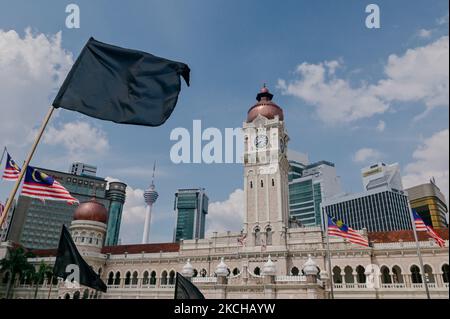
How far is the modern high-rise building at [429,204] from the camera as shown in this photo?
13575cm

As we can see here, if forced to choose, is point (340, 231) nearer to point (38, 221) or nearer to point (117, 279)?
point (117, 279)

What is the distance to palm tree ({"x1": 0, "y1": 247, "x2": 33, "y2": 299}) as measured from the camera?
53.4 meters

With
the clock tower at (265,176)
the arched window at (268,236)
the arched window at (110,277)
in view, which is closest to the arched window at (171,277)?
the arched window at (110,277)

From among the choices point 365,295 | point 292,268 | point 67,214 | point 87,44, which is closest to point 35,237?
point 67,214

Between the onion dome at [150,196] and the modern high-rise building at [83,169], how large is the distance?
62.0 meters

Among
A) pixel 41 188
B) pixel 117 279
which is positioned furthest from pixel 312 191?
pixel 41 188

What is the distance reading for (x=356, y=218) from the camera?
13925cm

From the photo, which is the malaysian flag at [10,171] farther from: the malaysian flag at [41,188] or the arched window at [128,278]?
the arched window at [128,278]

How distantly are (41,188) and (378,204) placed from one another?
140826 mm

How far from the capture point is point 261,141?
54.0 m

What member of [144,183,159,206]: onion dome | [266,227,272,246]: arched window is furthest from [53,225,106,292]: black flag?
[144,183,159,206]: onion dome

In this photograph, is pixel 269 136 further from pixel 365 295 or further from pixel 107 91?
pixel 107 91

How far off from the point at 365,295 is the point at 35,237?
122m
